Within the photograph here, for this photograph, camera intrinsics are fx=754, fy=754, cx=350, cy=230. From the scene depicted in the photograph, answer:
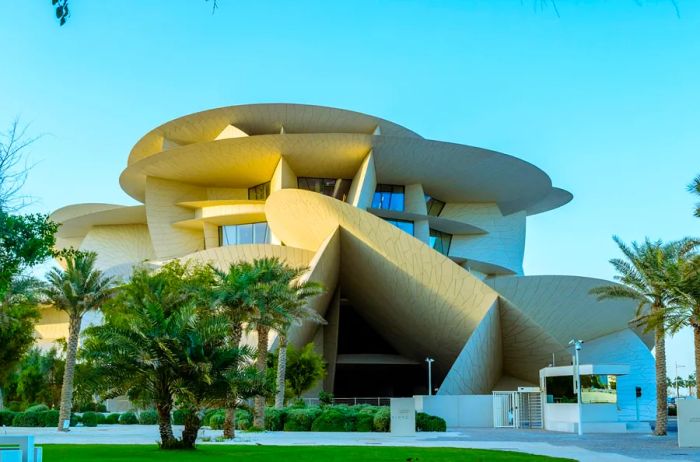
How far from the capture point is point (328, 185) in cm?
5372

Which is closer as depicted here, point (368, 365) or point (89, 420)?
point (89, 420)

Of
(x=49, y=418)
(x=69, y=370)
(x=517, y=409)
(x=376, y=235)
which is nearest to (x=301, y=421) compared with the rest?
(x=69, y=370)

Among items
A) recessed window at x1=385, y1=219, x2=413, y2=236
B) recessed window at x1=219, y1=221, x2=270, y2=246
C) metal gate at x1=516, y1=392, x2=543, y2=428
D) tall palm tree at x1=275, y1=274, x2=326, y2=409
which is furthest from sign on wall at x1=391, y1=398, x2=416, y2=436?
recessed window at x1=219, y1=221, x2=270, y2=246

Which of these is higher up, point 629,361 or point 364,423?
point 629,361

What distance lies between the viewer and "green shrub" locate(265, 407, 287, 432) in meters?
30.7

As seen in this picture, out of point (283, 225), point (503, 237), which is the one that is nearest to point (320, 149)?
point (283, 225)

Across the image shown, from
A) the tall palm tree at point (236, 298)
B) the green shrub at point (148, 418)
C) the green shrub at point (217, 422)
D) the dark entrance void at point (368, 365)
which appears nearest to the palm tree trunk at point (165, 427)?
the tall palm tree at point (236, 298)

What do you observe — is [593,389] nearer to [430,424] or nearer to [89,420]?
[430,424]

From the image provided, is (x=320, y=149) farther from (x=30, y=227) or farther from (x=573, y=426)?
(x=30, y=227)

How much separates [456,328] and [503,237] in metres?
17.7

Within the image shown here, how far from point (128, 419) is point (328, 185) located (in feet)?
70.7

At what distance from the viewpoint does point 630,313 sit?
140 feet

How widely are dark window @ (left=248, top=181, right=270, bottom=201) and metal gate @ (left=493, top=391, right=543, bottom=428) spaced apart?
25.3 metres

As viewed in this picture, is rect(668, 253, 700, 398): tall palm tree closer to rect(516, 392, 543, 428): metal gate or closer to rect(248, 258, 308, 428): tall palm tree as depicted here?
rect(516, 392, 543, 428): metal gate
